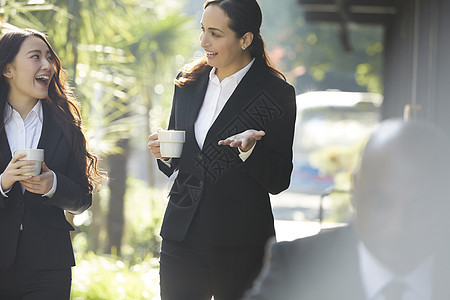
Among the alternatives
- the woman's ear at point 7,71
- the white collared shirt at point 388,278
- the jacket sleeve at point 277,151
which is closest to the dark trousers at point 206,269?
the jacket sleeve at point 277,151

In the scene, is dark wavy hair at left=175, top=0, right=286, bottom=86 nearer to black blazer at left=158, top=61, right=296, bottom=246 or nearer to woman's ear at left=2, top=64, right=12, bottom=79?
black blazer at left=158, top=61, right=296, bottom=246

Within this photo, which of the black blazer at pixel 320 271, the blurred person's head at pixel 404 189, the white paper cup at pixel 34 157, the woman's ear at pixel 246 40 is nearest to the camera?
the blurred person's head at pixel 404 189

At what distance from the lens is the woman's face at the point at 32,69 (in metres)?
2.38

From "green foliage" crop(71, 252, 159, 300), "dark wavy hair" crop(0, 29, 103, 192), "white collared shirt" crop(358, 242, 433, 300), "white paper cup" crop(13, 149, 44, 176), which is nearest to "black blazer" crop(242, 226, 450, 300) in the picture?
"white collared shirt" crop(358, 242, 433, 300)

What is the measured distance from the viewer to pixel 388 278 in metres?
0.98

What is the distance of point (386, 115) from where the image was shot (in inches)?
294

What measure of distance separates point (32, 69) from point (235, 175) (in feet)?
2.69

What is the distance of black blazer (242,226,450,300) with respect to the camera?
1026 mm

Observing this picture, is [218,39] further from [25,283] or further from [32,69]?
[25,283]

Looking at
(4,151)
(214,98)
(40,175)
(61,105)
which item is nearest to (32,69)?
(61,105)

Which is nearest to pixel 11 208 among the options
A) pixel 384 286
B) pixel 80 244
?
pixel 384 286

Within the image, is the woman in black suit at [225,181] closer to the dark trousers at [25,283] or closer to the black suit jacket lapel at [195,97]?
the black suit jacket lapel at [195,97]

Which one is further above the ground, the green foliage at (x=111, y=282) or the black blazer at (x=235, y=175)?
the black blazer at (x=235, y=175)

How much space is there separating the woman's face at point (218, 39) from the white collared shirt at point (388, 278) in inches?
56.0
